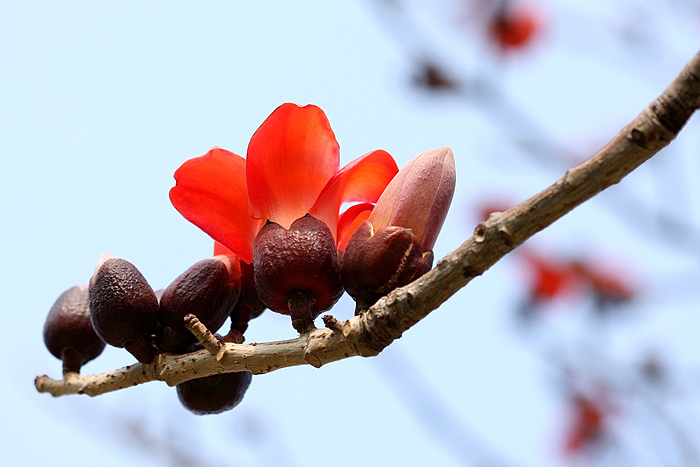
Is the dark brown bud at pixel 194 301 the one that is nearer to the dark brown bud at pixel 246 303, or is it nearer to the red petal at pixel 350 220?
the dark brown bud at pixel 246 303

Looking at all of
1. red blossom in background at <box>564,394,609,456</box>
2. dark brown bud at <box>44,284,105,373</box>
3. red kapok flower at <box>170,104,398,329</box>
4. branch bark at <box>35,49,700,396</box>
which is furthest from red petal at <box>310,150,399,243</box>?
red blossom in background at <box>564,394,609,456</box>

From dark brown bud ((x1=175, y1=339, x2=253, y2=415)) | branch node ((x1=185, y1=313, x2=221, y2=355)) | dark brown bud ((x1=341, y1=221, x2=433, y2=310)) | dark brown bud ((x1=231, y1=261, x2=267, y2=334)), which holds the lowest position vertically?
dark brown bud ((x1=175, y1=339, x2=253, y2=415))

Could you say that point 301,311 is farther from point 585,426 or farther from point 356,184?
point 585,426

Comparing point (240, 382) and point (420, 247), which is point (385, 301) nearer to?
point (420, 247)

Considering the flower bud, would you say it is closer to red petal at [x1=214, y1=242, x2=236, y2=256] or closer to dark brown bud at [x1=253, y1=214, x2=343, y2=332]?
dark brown bud at [x1=253, y1=214, x2=343, y2=332]

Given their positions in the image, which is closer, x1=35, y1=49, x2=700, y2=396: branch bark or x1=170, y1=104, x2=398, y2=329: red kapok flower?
x1=35, y1=49, x2=700, y2=396: branch bark

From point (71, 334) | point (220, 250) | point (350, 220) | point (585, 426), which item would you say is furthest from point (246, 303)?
point (585, 426)

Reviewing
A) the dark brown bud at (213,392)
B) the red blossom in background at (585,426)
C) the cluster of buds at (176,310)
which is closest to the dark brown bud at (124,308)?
the cluster of buds at (176,310)

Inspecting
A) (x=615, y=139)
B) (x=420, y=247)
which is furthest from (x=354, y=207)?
(x=615, y=139)
